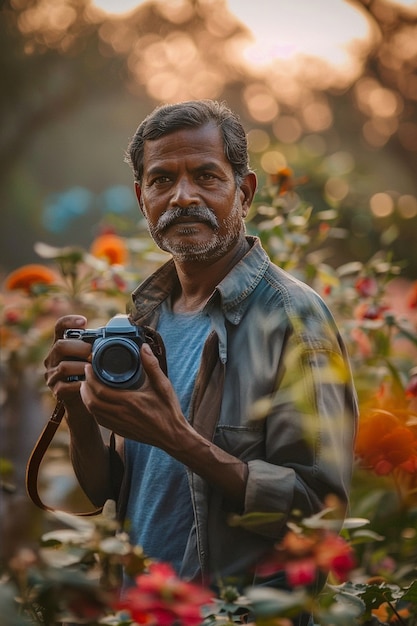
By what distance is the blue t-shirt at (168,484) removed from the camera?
5.08 ft

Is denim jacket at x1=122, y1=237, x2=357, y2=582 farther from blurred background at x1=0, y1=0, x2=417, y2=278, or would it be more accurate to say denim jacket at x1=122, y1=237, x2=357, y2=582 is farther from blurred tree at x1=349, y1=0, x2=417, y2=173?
blurred tree at x1=349, y1=0, x2=417, y2=173

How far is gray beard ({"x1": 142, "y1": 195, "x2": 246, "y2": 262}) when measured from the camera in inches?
63.5

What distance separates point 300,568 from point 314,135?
32.9 feet

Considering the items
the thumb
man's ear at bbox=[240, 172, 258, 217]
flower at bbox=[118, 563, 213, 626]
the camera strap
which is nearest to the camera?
flower at bbox=[118, 563, 213, 626]

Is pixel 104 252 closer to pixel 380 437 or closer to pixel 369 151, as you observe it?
pixel 380 437

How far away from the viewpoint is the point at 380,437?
67.0 inches

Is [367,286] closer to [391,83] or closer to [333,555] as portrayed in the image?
[333,555]

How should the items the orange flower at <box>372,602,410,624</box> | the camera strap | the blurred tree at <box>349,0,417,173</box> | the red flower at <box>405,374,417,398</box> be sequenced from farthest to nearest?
the blurred tree at <box>349,0,417,173</box>, the red flower at <box>405,374,417,398</box>, the camera strap, the orange flower at <box>372,602,410,624</box>

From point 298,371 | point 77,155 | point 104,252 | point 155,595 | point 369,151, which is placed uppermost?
point 77,155

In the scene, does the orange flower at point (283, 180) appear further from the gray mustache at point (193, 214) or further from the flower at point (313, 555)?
the flower at point (313, 555)

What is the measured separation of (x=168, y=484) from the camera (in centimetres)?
157

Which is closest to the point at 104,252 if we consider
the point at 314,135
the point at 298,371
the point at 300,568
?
the point at 298,371

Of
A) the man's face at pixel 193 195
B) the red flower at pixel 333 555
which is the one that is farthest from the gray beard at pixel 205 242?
the red flower at pixel 333 555

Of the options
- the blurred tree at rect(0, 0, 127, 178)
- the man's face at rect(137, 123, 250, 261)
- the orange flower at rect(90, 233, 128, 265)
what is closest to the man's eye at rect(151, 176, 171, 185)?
the man's face at rect(137, 123, 250, 261)
